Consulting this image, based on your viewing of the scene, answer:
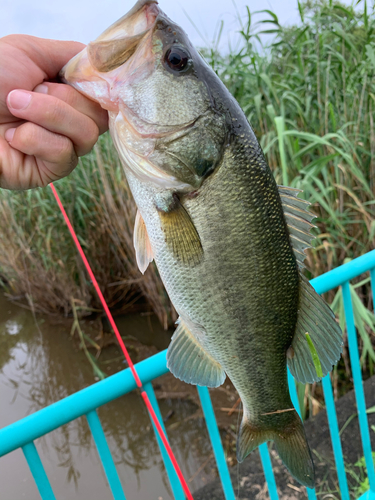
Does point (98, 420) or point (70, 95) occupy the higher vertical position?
point (70, 95)

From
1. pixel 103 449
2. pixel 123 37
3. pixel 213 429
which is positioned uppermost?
pixel 123 37

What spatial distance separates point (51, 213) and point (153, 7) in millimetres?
3739

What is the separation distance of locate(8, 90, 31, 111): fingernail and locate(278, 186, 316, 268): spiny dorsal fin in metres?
0.56

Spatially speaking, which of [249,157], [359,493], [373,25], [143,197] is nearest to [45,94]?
[143,197]

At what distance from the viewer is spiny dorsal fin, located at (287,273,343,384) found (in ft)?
2.70

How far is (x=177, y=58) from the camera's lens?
78 cm

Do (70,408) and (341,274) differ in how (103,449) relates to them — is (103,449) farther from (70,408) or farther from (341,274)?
(341,274)

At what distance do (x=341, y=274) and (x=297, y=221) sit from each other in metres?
0.85

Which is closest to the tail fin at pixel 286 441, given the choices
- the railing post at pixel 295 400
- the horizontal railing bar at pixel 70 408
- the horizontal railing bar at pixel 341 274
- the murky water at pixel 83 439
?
the horizontal railing bar at pixel 70 408

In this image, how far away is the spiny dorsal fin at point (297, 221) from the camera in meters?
0.83

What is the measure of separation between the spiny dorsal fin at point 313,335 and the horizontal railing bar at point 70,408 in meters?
0.49

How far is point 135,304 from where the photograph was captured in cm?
450

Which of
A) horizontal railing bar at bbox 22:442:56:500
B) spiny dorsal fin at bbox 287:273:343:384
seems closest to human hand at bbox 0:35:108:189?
spiny dorsal fin at bbox 287:273:343:384

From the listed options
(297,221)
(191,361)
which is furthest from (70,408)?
(297,221)
